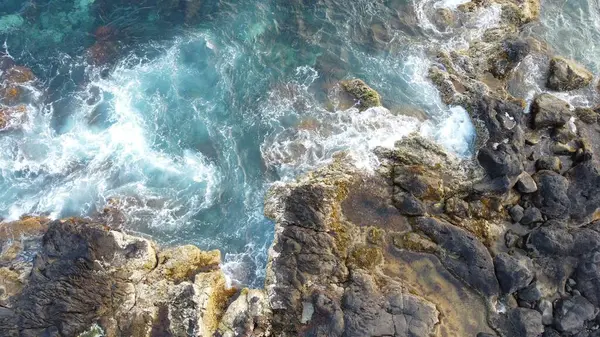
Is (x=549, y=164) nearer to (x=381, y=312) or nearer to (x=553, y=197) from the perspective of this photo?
(x=553, y=197)

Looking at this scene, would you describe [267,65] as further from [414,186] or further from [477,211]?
[477,211]

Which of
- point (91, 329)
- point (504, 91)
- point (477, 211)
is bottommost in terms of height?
point (91, 329)

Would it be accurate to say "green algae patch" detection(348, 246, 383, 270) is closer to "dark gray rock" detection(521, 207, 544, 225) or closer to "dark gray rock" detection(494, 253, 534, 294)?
"dark gray rock" detection(494, 253, 534, 294)

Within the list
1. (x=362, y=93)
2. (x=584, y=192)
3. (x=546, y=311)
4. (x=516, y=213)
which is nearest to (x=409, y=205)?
(x=516, y=213)

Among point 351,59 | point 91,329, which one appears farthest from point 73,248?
point 351,59

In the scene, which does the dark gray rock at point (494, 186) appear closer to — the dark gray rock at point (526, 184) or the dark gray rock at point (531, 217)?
the dark gray rock at point (526, 184)

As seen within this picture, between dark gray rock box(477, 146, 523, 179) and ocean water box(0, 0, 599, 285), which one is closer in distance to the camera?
dark gray rock box(477, 146, 523, 179)

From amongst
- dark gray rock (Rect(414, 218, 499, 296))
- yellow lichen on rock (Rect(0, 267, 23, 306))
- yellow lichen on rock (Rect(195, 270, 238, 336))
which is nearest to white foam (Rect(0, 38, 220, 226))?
yellow lichen on rock (Rect(0, 267, 23, 306))
